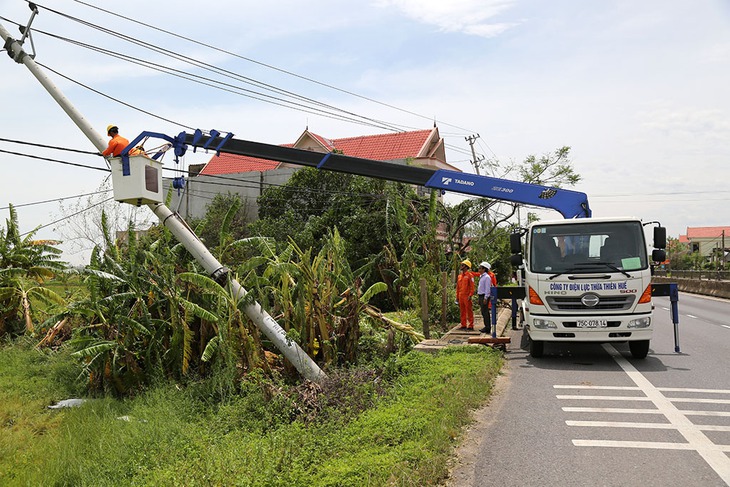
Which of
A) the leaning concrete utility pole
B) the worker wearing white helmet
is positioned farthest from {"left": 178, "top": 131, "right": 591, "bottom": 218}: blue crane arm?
the leaning concrete utility pole

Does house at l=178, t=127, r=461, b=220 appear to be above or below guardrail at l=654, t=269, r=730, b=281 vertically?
above

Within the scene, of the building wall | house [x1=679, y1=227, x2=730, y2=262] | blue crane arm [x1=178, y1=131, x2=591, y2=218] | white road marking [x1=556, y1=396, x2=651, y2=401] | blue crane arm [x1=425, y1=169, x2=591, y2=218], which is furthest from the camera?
house [x1=679, y1=227, x2=730, y2=262]

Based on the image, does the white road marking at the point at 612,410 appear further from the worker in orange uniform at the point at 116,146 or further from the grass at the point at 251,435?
the worker in orange uniform at the point at 116,146

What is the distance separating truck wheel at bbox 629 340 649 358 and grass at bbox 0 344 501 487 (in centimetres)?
244

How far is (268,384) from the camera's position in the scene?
Answer: 905 cm

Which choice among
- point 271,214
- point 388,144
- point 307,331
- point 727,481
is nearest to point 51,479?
point 307,331

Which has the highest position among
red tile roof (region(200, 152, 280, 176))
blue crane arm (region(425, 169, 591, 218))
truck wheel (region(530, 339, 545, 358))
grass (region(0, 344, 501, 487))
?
red tile roof (region(200, 152, 280, 176))

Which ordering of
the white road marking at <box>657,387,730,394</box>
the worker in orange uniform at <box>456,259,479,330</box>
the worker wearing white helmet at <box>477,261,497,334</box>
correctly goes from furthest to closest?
1. the worker in orange uniform at <box>456,259,479,330</box>
2. the worker wearing white helmet at <box>477,261,497,334</box>
3. the white road marking at <box>657,387,730,394</box>

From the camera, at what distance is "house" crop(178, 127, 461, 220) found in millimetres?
30734

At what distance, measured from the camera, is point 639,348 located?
1074 cm

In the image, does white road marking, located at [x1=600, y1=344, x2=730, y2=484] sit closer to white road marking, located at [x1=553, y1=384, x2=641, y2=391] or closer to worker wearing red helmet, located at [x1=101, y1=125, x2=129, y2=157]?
white road marking, located at [x1=553, y1=384, x2=641, y2=391]

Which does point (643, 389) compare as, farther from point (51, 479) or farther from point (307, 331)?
point (51, 479)

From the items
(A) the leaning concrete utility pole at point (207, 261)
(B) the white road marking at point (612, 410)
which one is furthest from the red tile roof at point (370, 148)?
(B) the white road marking at point (612, 410)

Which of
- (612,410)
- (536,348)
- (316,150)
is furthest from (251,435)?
(316,150)
